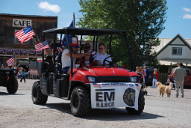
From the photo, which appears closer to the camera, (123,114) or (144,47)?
(123,114)

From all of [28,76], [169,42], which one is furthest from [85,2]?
[169,42]

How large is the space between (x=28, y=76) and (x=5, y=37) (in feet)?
58.8

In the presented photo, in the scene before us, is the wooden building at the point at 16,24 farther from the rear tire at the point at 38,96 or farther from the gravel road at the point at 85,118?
the gravel road at the point at 85,118

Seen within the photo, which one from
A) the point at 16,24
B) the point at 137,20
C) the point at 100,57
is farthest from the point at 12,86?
the point at 16,24

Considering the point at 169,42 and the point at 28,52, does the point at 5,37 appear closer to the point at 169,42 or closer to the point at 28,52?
the point at 28,52

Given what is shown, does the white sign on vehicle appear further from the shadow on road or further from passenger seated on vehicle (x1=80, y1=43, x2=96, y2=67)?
passenger seated on vehicle (x1=80, y1=43, x2=96, y2=67)

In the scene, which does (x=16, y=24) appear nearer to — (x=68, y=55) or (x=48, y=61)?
(x=48, y=61)

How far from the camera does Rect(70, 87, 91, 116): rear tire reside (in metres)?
10.7

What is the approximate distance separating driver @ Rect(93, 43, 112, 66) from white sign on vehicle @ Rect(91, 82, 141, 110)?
1.28 metres

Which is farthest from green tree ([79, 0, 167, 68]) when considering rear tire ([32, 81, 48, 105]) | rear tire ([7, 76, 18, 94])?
rear tire ([32, 81, 48, 105])

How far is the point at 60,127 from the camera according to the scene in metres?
9.27

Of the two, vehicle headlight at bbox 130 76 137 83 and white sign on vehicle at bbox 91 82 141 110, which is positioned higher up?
vehicle headlight at bbox 130 76 137 83

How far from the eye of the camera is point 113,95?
35.9ft

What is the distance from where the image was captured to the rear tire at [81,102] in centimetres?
1074
